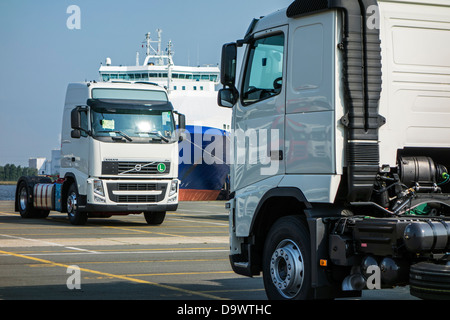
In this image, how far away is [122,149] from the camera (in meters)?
21.3

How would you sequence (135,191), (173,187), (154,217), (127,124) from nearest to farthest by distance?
1. (127,124)
2. (135,191)
3. (173,187)
4. (154,217)

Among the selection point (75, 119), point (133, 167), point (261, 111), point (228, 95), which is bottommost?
point (133, 167)

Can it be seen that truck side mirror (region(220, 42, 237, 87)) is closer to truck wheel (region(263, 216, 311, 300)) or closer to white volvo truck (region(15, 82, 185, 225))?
truck wheel (region(263, 216, 311, 300))

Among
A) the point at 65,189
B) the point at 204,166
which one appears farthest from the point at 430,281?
the point at 204,166

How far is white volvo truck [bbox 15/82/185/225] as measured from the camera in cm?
2130

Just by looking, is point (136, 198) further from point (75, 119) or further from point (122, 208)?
point (75, 119)

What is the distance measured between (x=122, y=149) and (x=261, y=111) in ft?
41.7

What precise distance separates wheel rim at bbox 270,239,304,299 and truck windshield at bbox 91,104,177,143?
13231mm

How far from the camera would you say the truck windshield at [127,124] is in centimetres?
2130

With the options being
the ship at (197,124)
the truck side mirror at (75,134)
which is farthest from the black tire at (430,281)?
the ship at (197,124)

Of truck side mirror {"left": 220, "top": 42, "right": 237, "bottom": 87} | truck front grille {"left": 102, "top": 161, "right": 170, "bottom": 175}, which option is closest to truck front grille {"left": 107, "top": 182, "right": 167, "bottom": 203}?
truck front grille {"left": 102, "top": 161, "right": 170, "bottom": 175}

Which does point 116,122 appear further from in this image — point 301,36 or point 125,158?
point 301,36

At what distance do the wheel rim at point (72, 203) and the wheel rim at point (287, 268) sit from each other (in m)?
14.4

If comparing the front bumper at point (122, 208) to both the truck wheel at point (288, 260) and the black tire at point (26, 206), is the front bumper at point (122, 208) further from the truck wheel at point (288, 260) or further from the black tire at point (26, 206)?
the truck wheel at point (288, 260)
